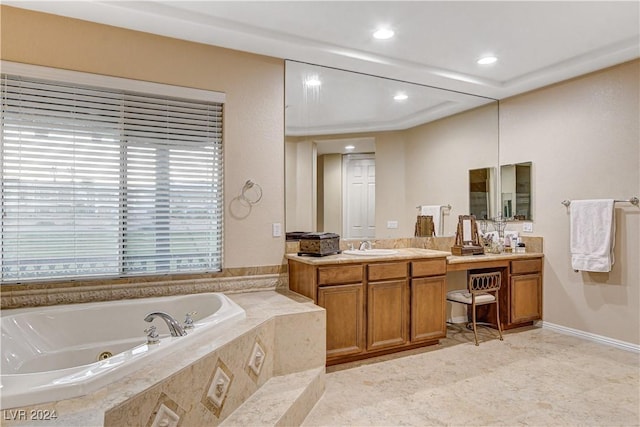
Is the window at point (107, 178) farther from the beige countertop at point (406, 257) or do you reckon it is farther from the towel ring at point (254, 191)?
the beige countertop at point (406, 257)

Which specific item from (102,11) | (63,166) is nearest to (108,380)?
(63,166)

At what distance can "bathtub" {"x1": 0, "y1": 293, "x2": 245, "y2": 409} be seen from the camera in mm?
1694

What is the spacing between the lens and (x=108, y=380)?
148cm

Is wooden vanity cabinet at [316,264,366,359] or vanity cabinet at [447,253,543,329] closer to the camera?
wooden vanity cabinet at [316,264,366,359]

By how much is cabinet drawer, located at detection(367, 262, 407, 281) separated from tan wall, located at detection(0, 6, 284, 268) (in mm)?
804

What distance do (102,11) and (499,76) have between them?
355 centimetres

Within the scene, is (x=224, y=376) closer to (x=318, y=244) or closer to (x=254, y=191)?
A: (x=318, y=244)

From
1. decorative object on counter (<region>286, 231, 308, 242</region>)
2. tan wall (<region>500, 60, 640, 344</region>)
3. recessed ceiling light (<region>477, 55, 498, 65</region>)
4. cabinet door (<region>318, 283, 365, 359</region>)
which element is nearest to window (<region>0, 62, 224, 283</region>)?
decorative object on counter (<region>286, 231, 308, 242</region>)

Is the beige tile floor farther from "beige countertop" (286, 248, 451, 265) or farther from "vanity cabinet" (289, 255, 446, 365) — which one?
"beige countertop" (286, 248, 451, 265)

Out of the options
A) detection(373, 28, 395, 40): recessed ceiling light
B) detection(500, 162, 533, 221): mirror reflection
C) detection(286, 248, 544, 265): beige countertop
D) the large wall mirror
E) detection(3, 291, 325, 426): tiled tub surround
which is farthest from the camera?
detection(500, 162, 533, 221): mirror reflection

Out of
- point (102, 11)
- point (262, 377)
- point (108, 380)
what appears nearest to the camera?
point (108, 380)

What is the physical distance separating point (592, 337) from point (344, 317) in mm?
2502

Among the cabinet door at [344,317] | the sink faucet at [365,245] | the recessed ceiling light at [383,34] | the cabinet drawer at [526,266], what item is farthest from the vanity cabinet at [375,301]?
the recessed ceiling light at [383,34]

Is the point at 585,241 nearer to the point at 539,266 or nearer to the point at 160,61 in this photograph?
the point at 539,266
